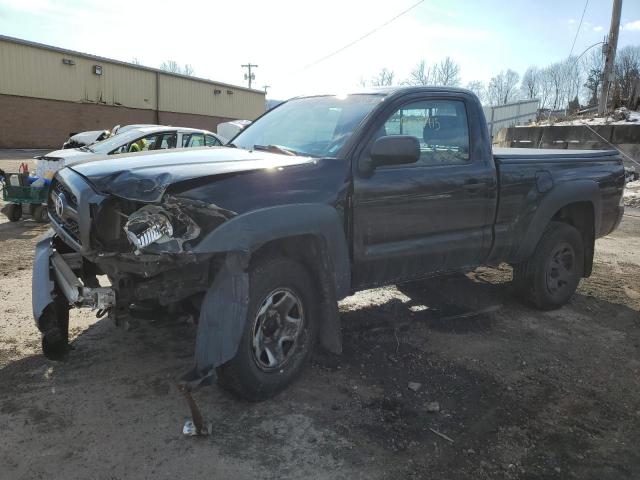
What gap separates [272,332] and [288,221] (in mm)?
748

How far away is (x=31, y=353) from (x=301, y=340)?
2090mm

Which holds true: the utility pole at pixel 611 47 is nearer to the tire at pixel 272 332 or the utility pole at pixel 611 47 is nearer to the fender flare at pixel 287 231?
the fender flare at pixel 287 231

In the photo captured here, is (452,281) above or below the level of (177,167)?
below

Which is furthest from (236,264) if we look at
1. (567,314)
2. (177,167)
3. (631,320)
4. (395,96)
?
(631,320)

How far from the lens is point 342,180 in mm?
3568

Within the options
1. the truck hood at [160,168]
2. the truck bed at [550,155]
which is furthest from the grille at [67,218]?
the truck bed at [550,155]

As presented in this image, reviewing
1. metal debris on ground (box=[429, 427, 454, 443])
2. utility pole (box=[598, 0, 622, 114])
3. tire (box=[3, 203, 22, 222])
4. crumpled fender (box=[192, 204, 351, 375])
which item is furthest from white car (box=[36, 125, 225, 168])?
utility pole (box=[598, 0, 622, 114])

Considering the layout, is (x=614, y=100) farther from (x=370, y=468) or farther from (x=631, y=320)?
(x=370, y=468)

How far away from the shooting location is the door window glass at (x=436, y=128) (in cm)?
411

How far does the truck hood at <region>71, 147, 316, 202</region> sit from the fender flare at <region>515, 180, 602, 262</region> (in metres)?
2.57

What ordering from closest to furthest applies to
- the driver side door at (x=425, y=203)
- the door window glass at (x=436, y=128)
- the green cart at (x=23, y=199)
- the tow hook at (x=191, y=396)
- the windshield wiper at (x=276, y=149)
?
1. the tow hook at (x=191, y=396)
2. the driver side door at (x=425, y=203)
3. the windshield wiper at (x=276, y=149)
4. the door window glass at (x=436, y=128)
5. the green cart at (x=23, y=199)

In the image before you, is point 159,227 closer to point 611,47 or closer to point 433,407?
point 433,407

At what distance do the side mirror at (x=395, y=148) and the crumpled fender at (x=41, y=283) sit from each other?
2336 mm

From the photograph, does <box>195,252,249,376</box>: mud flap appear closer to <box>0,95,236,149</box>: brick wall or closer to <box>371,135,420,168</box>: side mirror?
<box>371,135,420,168</box>: side mirror
